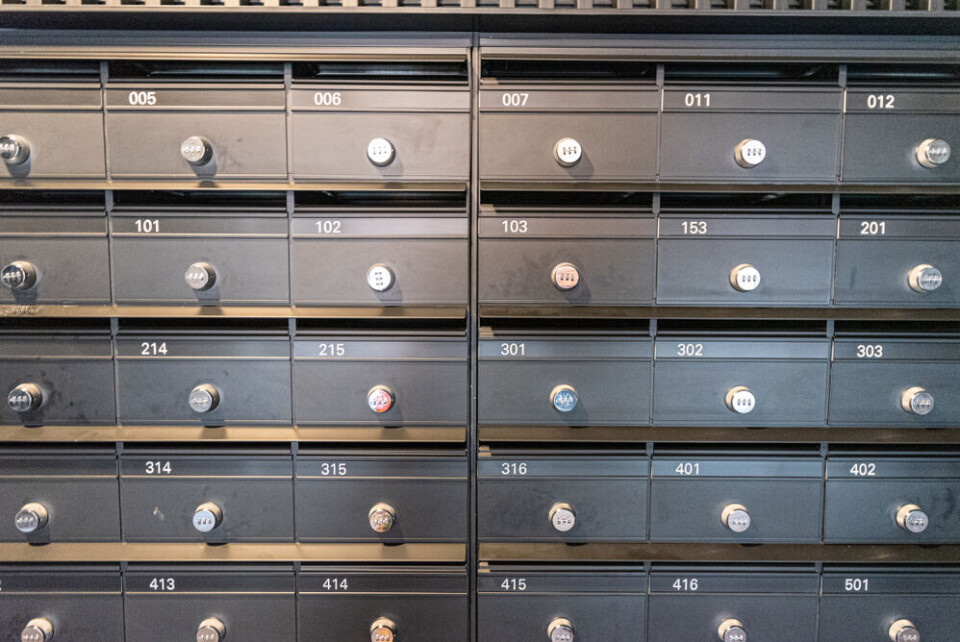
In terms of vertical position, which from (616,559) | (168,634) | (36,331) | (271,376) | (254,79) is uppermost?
(254,79)

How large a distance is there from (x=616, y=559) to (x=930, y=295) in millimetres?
1052

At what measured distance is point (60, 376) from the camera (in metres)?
1.31

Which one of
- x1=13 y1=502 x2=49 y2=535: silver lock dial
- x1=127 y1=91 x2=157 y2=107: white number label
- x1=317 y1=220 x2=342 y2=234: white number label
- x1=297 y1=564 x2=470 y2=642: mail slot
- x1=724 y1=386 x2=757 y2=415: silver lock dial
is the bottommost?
x1=297 y1=564 x2=470 y2=642: mail slot

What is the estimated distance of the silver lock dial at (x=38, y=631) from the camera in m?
1.31

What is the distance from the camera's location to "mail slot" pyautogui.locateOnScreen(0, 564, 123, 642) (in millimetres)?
1340

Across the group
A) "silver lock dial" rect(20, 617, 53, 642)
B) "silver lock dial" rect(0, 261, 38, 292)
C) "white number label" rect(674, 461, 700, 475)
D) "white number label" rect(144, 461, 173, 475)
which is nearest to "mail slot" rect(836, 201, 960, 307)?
"white number label" rect(674, 461, 700, 475)

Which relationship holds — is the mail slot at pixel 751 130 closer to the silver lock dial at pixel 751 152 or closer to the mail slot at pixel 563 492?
the silver lock dial at pixel 751 152

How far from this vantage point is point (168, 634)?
4.44ft

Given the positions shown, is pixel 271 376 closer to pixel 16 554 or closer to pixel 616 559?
pixel 16 554

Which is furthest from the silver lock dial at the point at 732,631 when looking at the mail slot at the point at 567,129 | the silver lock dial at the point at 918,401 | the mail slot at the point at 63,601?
the mail slot at the point at 63,601

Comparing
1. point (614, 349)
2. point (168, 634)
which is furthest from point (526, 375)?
point (168, 634)

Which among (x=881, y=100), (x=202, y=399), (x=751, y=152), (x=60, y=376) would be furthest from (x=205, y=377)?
(x=881, y=100)

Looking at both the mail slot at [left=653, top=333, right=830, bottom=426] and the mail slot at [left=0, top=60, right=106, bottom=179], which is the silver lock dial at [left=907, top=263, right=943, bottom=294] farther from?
the mail slot at [left=0, top=60, right=106, bottom=179]

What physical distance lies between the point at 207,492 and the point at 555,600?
97 cm
